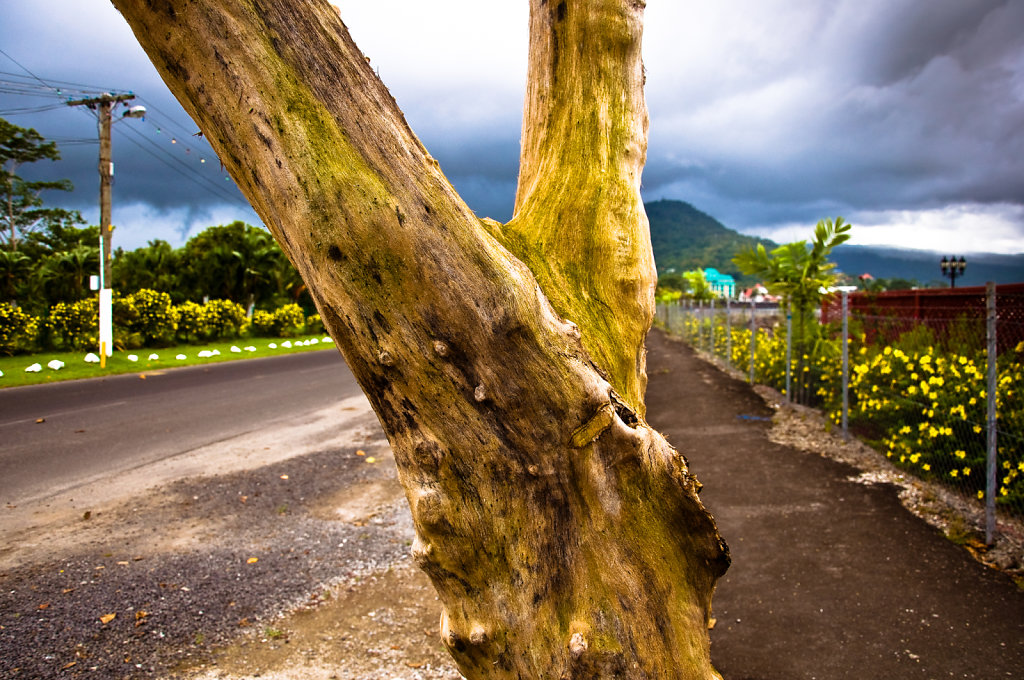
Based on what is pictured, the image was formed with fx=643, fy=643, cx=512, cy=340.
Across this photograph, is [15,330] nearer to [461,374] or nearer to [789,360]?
[789,360]

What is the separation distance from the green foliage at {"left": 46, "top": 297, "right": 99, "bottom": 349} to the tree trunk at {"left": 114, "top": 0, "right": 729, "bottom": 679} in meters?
20.6

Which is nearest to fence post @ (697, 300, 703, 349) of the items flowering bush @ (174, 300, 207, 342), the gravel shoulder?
the gravel shoulder

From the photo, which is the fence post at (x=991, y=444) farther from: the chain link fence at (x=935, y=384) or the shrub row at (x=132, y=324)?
the shrub row at (x=132, y=324)

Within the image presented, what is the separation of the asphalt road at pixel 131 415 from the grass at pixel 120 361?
0.87m

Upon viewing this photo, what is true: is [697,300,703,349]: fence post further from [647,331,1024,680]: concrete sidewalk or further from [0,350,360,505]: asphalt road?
[647,331,1024,680]: concrete sidewalk

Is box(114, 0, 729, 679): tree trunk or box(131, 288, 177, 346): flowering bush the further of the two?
box(131, 288, 177, 346): flowering bush

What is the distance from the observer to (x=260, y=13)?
1642mm

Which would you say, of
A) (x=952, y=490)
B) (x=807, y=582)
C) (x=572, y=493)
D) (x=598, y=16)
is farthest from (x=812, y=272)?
(x=572, y=493)

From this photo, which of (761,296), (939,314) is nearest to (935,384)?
(939,314)

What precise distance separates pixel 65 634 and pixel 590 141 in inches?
156

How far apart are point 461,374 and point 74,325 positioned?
70.8 ft

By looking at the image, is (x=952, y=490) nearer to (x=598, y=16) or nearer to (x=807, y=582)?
(x=807, y=582)

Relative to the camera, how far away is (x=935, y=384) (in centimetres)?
598

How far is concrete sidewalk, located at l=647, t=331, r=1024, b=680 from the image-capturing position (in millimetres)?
3467
